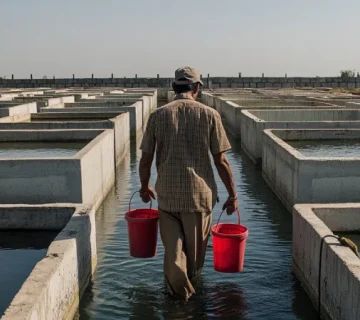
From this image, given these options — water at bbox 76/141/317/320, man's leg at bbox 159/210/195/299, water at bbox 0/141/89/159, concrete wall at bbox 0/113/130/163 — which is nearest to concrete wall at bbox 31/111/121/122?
concrete wall at bbox 0/113/130/163

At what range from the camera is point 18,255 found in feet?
16.9

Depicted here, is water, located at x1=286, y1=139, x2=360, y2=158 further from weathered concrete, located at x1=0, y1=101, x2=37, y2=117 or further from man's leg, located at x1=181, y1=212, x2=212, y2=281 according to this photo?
weathered concrete, located at x1=0, y1=101, x2=37, y2=117

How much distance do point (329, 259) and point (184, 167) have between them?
1.25 metres

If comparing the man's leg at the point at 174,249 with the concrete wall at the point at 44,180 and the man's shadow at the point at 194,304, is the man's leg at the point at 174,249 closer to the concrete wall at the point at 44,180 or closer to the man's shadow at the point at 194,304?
the man's shadow at the point at 194,304

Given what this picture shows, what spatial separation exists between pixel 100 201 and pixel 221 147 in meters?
4.26

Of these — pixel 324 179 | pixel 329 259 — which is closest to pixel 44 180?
pixel 324 179

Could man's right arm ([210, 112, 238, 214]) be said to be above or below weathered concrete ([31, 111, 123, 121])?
above

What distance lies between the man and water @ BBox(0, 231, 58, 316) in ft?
4.21

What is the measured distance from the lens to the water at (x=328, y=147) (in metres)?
8.93

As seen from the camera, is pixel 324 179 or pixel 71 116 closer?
pixel 324 179

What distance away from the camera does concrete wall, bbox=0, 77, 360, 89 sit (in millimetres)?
49188

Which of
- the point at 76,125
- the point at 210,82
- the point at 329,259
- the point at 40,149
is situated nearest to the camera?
the point at 329,259

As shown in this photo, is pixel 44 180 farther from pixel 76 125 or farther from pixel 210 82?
pixel 210 82

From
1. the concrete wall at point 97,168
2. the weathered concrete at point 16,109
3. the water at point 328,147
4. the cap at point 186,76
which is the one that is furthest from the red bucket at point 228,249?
the weathered concrete at point 16,109
